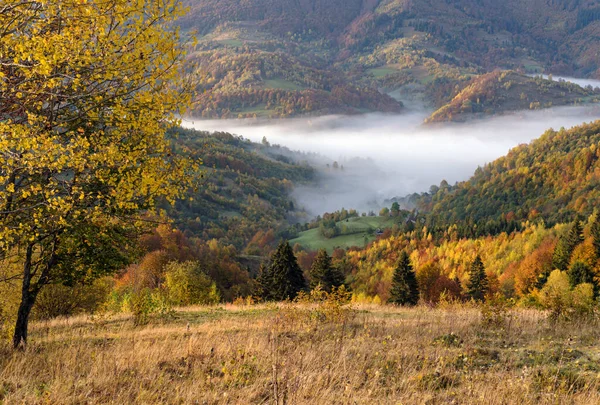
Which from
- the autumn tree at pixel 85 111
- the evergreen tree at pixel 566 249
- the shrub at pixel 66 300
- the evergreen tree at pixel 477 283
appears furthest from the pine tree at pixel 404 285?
the autumn tree at pixel 85 111

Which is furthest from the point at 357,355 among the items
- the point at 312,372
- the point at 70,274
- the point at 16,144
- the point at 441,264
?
the point at 441,264

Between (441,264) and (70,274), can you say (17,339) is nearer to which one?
(70,274)

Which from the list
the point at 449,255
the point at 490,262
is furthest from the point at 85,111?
the point at 449,255

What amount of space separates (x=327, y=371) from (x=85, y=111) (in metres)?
7.68

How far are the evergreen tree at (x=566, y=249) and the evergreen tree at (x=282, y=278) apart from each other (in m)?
60.9

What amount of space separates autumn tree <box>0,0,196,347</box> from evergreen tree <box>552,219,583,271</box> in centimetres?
9396

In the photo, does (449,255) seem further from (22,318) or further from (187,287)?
(22,318)

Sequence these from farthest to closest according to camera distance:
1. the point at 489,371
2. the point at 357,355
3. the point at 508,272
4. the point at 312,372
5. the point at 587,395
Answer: the point at 508,272 < the point at 357,355 < the point at 489,371 < the point at 312,372 < the point at 587,395

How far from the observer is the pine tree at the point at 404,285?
5966cm

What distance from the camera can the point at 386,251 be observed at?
177 m

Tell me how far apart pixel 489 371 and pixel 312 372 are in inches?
150

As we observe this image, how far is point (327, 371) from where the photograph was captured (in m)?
8.12

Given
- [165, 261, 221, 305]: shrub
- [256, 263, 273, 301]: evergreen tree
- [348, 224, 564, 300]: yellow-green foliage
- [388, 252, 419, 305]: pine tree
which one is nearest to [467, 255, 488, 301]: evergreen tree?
[388, 252, 419, 305]: pine tree

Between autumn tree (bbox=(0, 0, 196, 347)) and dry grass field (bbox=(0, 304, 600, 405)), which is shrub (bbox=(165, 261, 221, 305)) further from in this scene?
dry grass field (bbox=(0, 304, 600, 405))
